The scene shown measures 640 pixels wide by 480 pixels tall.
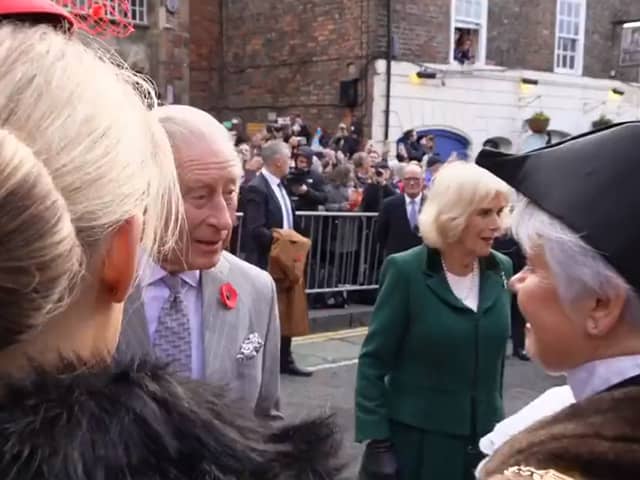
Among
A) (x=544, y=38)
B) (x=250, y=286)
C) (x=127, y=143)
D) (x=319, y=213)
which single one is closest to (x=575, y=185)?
(x=127, y=143)

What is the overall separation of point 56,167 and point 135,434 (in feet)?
1.07

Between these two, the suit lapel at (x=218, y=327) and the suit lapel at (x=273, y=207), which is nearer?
the suit lapel at (x=218, y=327)

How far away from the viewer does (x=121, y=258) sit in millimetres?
1072

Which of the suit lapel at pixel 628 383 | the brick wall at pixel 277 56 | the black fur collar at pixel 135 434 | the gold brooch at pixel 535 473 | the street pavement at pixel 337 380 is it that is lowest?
the street pavement at pixel 337 380

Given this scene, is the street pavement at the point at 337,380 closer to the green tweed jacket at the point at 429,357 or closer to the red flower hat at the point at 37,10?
the green tweed jacket at the point at 429,357

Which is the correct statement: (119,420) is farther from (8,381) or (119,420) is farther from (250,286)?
(250,286)

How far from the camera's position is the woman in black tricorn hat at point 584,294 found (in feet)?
4.14

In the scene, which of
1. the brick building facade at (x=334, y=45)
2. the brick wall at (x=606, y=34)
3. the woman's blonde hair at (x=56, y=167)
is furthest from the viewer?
the brick wall at (x=606, y=34)

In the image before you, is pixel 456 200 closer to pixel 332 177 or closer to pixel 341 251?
pixel 341 251

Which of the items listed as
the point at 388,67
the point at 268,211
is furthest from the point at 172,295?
the point at 388,67

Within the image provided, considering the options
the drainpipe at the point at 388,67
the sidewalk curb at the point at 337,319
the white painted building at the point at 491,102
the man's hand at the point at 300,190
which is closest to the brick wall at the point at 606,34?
the white painted building at the point at 491,102

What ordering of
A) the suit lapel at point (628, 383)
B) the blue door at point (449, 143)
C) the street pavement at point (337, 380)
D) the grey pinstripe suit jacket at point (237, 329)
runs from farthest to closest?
the blue door at point (449, 143) < the street pavement at point (337, 380) < the grey pinstripe suit jacket at point (237, 329) < the suit lapel at point (628, 383)

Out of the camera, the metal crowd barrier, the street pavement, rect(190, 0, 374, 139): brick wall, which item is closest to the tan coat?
the street pavement

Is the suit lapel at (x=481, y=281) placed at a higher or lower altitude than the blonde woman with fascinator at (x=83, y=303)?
lower
